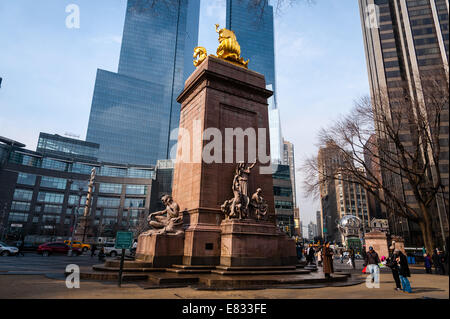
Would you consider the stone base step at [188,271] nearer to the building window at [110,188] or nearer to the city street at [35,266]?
the city street at [35,266]

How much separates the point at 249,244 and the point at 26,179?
348 ft

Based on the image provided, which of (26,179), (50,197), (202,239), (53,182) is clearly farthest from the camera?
(53,182)

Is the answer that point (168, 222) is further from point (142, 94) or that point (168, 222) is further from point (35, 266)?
point (142, 94)

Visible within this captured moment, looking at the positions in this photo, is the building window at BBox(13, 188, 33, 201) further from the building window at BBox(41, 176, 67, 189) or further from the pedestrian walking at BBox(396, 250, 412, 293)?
the pedestrian walking at BBox(396, 250, 412, 293)

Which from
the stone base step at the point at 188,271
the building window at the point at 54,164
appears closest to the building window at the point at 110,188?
the building window at the point at 54,164

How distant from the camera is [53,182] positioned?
98750mm

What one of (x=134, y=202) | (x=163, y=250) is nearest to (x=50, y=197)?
(x=134, y=202)

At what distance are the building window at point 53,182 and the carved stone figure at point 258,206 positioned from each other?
4021 inches

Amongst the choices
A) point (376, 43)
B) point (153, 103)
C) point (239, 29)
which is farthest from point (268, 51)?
point (376, 43)

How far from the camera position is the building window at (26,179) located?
9356 cm

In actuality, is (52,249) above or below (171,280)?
below

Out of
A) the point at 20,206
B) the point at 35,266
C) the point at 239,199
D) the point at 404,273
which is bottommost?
the point at 35,266

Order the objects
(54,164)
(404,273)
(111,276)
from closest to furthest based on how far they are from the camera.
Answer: (404,273), (111,276), (54,164)

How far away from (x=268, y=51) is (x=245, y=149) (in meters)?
175
